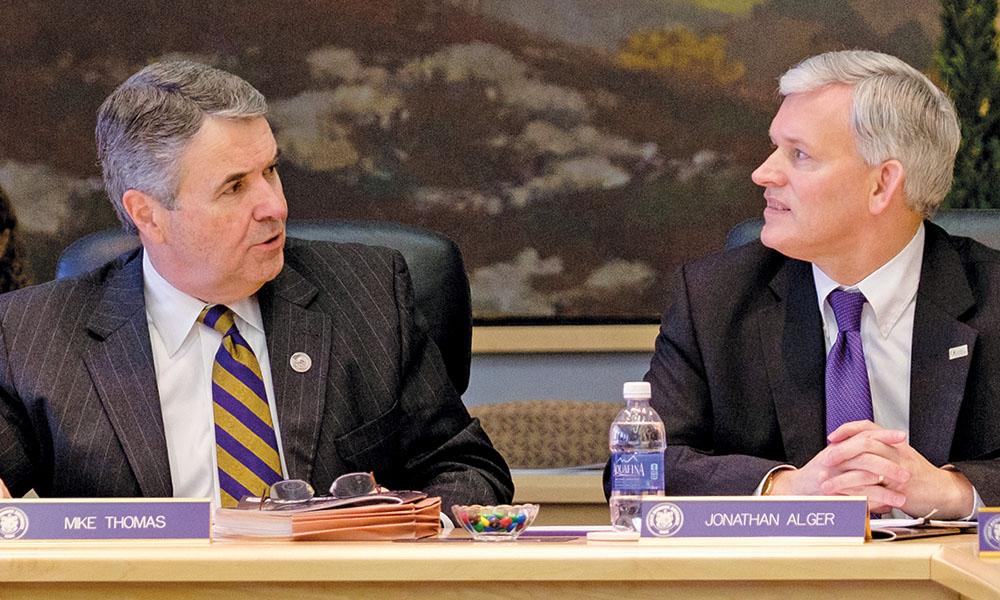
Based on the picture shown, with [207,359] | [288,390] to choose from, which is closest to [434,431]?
[288,390]

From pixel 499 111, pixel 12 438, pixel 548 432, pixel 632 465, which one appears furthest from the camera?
pixel 499 111

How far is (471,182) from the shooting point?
501 cm

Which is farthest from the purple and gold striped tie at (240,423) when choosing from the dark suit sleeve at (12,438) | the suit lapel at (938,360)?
the suit lapel at (938,360)

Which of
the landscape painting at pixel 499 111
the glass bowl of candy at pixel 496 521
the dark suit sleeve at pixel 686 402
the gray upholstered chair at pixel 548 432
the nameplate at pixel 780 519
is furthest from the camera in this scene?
the landscape painting at pixel 499 111

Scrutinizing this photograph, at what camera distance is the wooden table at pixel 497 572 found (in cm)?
150

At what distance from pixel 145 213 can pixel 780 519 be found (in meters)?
1.30

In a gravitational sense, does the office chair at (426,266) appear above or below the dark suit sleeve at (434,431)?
above

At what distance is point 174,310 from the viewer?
2473 mm

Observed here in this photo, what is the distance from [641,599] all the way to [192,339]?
1173mm

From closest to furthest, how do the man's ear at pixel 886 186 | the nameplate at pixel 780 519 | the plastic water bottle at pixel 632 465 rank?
the nameplate at pixel 780 519, the plastic water bottle at pixel 632 465, the man's ear at pixel 886 186

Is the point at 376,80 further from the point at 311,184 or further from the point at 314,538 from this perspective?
the point at 314,538

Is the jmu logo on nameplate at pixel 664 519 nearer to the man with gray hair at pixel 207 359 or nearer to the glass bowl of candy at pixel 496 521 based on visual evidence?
the glass bowl of candy at pixel 496 521

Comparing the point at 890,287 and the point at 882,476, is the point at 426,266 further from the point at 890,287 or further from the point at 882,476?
the point at 882,476

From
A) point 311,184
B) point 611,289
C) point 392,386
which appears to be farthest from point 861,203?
point 311,184
